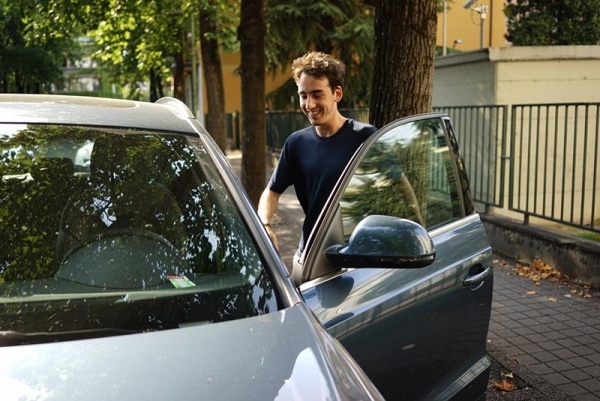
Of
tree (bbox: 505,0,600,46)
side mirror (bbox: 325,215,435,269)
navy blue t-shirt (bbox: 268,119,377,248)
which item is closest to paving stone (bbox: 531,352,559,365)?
navy blue t-shirt (bbox: 268,119,377,248)

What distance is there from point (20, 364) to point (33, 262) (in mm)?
568

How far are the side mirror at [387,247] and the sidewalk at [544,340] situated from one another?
2.34m

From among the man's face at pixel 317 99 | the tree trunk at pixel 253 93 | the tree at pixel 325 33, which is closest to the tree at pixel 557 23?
the tree trunk at pixel 253 93

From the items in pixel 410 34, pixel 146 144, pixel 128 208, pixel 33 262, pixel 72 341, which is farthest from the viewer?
pixel 410 34

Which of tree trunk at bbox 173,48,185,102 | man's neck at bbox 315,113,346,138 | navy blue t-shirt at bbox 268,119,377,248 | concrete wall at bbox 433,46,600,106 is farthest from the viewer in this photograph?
tree trunk at bbox 173,48,185,102

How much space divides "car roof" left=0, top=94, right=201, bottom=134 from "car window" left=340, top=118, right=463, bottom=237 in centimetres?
69

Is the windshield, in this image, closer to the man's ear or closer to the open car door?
the open car door

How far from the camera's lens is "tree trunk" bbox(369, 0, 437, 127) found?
17.6ft

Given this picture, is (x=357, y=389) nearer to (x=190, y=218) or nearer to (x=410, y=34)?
(x=190, y=218)

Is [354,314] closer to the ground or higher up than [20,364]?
closer to the ground

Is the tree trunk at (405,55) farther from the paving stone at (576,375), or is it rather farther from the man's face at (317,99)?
the paving stone at (576,375)

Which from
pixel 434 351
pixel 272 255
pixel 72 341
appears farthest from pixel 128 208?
pixel 434 351

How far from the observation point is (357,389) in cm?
185

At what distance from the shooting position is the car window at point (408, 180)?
3.00 metres
